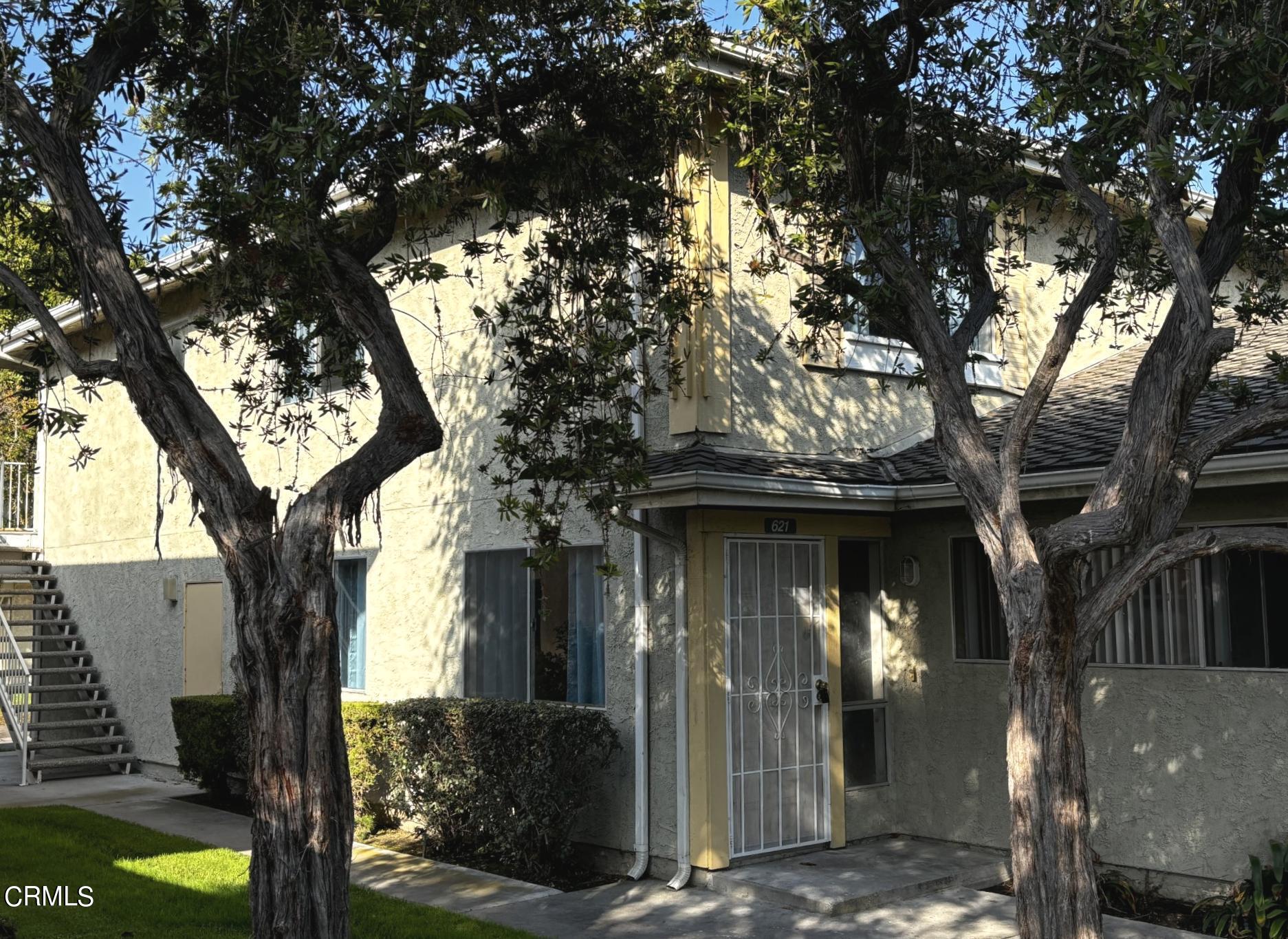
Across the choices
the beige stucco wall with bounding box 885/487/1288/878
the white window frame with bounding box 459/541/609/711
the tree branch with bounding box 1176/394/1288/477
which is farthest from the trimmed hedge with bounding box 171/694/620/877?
the tree branch with bounding box 1176/394/1288/477

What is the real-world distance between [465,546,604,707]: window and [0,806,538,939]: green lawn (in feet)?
7.89

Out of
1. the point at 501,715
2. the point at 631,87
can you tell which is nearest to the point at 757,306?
the point at 631,87

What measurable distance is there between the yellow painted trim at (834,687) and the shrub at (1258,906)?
114 inches

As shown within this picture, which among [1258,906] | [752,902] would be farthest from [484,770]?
[1258,906]

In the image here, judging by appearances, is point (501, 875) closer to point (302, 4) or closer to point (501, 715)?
point (501, 715)

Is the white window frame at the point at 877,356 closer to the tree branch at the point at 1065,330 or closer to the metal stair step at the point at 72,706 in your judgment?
the tree branch at the point at 1065,330

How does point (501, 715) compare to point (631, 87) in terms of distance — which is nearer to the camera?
point (631, 87)

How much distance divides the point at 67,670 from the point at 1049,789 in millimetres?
14494

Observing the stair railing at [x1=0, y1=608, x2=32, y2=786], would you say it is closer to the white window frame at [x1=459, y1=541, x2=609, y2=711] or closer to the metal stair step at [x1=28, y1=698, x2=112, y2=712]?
the metal stair step at [x1=28, y1=698, x2=112, y2=712]

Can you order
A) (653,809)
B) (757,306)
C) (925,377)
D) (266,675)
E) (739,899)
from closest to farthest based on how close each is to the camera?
(266,675)
(925,377)
(739,899)
(653,809)
(757,306)

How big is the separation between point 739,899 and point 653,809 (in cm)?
100

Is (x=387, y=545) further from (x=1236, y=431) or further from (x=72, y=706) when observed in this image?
(x=1236, y=431)

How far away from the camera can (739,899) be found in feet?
→ 30.0

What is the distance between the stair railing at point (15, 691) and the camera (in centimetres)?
1559
